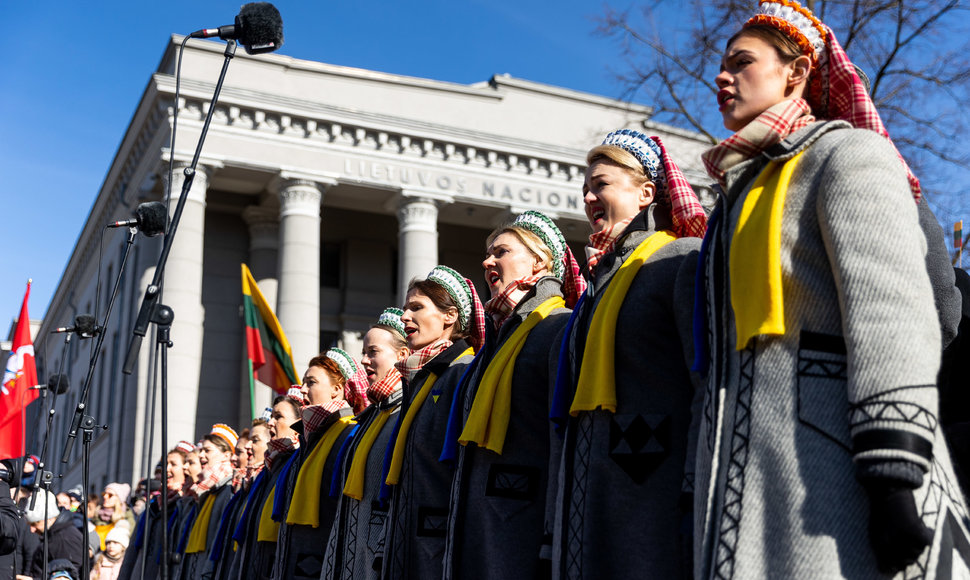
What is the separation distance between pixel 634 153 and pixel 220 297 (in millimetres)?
28671

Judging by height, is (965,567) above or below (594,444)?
below

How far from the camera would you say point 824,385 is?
248cm

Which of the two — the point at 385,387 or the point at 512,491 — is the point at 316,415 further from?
the point at 512,491

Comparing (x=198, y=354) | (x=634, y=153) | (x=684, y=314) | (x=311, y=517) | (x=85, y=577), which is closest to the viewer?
(x=684, y=314)

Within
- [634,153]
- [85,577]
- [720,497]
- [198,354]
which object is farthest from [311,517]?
[198,354]

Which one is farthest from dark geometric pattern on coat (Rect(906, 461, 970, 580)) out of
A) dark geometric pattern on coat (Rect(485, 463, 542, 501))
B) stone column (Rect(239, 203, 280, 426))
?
stone column (Rect(239, 203, 280, 426))

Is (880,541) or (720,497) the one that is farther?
(720,497)

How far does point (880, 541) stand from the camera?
7.31ft

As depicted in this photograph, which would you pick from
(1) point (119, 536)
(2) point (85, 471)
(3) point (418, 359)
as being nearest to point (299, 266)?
(1) point (119, 536)

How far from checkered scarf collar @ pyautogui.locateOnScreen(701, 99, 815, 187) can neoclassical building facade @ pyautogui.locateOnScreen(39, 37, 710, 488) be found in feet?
74.1

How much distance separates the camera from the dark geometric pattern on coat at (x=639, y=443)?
10.6ft

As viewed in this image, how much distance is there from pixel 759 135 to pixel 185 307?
988 inches

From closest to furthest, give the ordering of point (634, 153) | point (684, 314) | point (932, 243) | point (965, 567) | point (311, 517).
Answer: point (965, 567), point (932, 243), point (684, 314), point (634, 153), point (311, 517)

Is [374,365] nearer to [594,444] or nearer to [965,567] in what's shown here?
[594,444]
